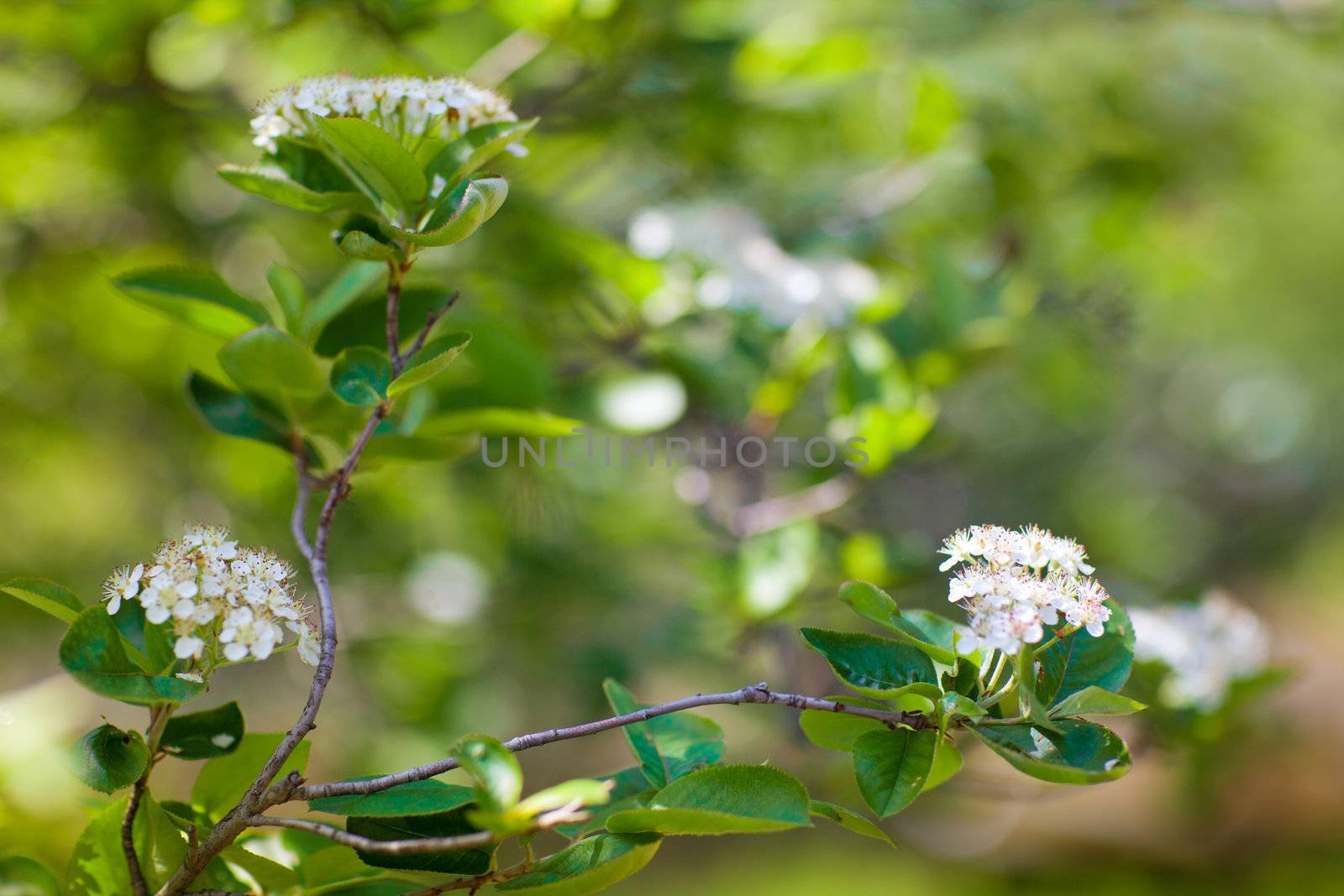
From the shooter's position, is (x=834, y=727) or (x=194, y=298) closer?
(x=834, y=727)

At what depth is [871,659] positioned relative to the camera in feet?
1.56

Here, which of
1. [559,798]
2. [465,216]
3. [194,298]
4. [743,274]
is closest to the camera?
[559,798]

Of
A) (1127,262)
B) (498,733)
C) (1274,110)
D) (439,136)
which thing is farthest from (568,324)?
(1274,110)

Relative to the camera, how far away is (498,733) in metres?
1.34

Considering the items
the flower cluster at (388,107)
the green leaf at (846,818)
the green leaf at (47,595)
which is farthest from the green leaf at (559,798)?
the flower cluster at (388,107)

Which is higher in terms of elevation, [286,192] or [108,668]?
[286,192]

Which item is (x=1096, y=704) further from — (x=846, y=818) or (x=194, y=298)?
(x=194, y=298)

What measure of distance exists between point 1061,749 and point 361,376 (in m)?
0.38

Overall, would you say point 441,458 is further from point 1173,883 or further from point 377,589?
point 1173,883

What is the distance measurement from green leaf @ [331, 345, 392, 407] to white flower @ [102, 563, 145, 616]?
13cm

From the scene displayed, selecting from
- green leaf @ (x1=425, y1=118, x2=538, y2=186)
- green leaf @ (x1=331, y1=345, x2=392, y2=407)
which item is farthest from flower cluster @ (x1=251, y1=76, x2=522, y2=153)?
green leaf @ (x1=331, y1=345, x2=392, y2=407)

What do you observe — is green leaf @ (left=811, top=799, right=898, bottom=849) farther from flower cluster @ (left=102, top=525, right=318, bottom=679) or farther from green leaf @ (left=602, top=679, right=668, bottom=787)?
flower cluster @ (left=102, top=525, right=318, bottom=679)

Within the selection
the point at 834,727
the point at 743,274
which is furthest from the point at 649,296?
the point at 834,727

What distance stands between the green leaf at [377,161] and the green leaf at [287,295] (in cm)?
14
